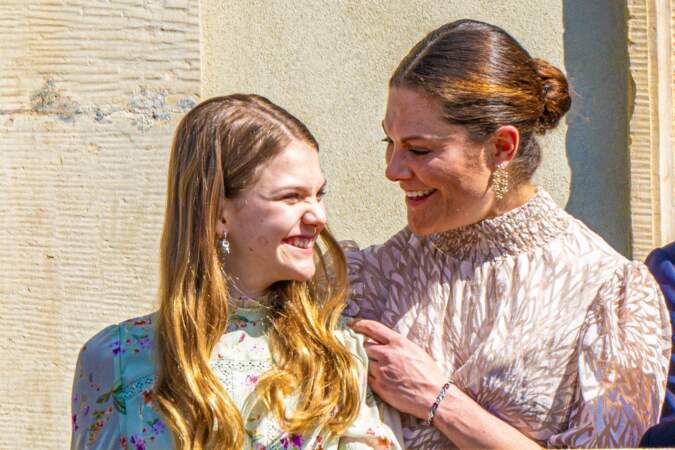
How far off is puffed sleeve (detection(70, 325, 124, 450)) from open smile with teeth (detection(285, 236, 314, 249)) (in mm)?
466

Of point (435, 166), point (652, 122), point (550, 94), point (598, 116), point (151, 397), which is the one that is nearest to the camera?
point (151, 397)

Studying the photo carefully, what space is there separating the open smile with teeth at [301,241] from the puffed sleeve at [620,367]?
27.1 inches

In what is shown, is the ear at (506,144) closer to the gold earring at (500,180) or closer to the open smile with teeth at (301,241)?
the gold earring at (500,180)

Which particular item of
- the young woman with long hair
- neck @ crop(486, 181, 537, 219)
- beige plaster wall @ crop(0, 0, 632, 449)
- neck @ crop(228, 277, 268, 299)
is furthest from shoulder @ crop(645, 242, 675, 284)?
beige plaster wall @ crop(0, 0, 632, 449)

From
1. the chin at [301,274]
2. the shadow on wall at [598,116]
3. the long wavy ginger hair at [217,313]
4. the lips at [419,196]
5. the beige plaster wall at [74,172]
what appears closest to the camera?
the long wavy ginger hair at [217,313]

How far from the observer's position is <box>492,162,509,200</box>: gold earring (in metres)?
2.93

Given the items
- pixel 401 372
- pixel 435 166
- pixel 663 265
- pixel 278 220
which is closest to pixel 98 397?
pixel 278 220

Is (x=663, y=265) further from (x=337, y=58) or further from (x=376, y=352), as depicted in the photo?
(x=337, y=58)

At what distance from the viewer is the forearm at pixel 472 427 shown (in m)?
2.69

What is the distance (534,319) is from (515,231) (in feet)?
0.79

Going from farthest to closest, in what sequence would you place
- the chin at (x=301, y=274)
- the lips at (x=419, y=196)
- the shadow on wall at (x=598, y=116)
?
1. the shadow on wall at (x=598, y=116)
2. the lips at (x=419, y=196)
3. the chin at (x=301, y=274)

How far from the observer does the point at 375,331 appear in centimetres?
282

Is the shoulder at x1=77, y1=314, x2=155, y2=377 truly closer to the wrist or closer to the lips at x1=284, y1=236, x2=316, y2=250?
the lips at x1=284, y1=236, x2=316, y2=250

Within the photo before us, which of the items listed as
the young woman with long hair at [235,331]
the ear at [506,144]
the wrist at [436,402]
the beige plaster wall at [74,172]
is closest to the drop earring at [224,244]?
the young woman with long hair at [235,331]
